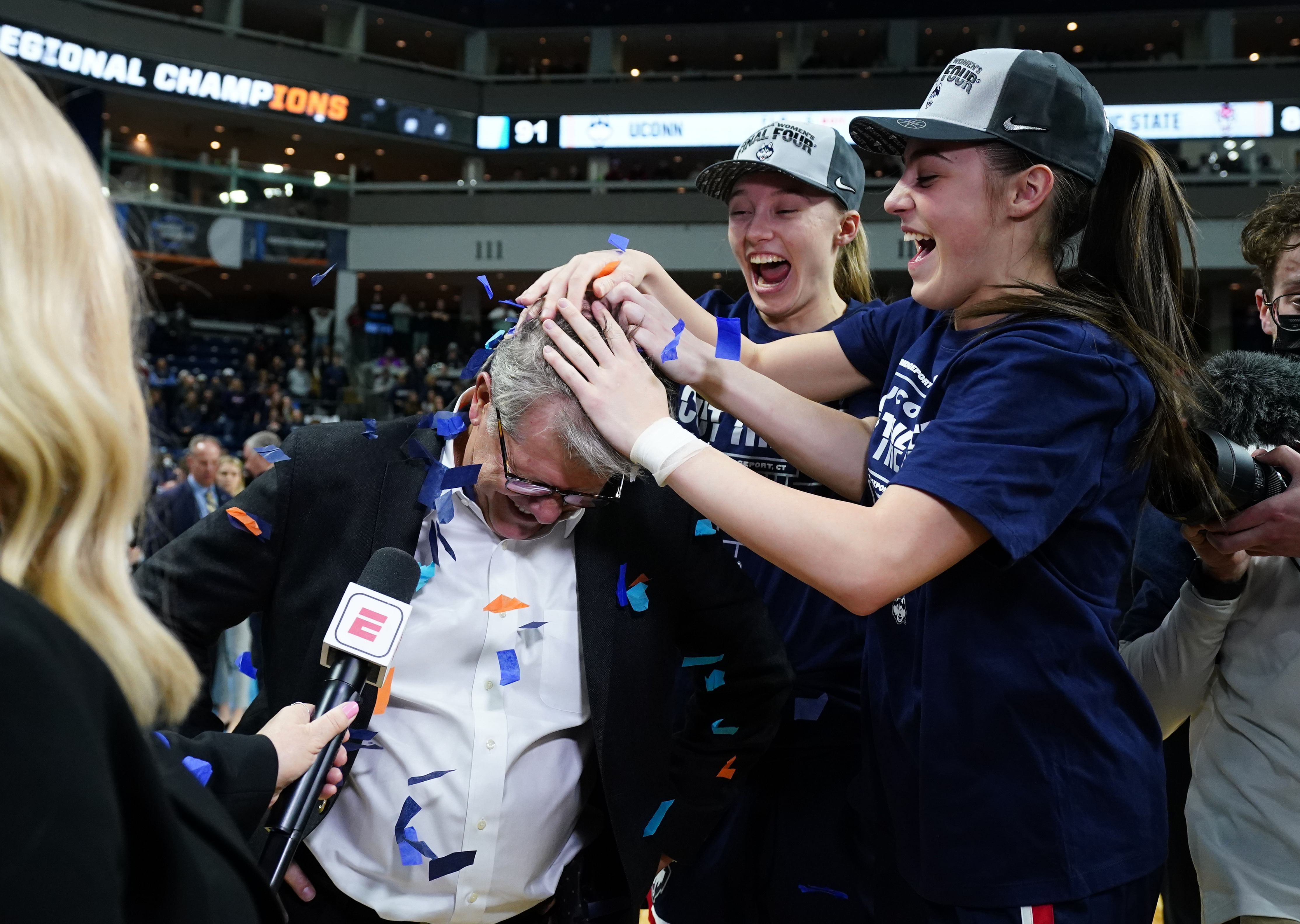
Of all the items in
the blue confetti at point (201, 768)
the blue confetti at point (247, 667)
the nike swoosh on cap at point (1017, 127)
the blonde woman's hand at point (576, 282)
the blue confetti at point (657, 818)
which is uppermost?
the nike swoosh on cap at point (1017, 127)

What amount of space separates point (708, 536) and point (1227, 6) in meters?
21.6

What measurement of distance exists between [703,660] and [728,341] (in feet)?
1.81

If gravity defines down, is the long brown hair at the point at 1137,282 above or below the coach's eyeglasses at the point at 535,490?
above

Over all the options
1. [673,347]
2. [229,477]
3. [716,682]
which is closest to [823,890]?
[716,682]

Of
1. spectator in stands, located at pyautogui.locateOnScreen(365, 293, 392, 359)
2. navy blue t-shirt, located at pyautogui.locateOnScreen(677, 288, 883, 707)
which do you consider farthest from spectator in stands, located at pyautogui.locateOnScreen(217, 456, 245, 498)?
spectator in stands, located at pyautogui.locateOnScreen(365, 293, 392, 359)

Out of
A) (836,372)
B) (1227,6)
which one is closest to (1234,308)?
(1227,6)

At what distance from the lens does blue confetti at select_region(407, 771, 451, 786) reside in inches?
62.8

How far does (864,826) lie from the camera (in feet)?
6.64

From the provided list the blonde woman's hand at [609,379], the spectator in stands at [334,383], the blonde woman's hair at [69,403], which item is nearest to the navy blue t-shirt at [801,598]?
the blonde woman's hand at [609,379]

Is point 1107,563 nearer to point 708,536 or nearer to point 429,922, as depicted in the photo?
point 708,536

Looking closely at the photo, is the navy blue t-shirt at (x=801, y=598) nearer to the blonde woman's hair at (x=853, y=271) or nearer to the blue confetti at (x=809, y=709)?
the blue confetti at (x=809, y=709)

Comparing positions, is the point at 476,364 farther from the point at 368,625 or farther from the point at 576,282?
the point at 368,625

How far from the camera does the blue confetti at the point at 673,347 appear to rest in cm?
177

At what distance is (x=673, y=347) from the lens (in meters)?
1.78
